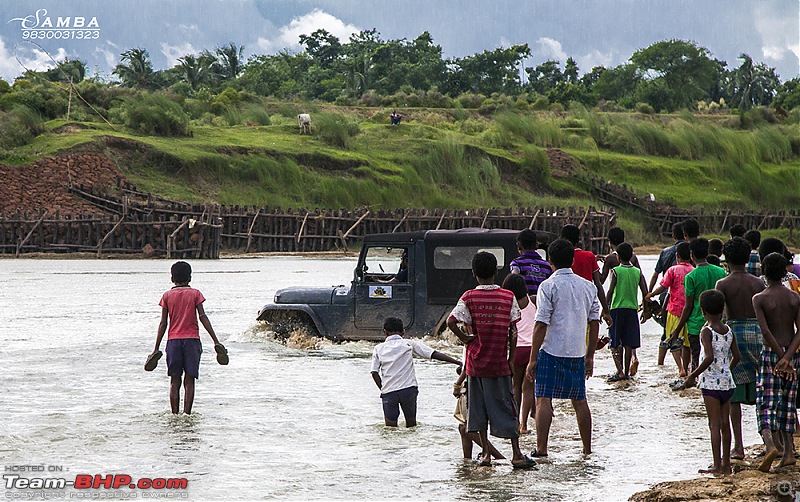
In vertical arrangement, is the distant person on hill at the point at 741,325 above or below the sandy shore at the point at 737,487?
above

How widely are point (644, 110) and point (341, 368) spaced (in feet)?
235

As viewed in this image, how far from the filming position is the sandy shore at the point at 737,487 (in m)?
6.30

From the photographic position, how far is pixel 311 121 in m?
56.4

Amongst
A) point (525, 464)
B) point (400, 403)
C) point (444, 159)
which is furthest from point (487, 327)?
point (444, 159)

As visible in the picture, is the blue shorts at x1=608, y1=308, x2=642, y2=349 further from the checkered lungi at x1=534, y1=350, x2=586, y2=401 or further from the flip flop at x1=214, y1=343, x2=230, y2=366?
the flip flop at x1=214, y1=343, x2=230, y2=366

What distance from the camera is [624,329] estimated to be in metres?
11.5

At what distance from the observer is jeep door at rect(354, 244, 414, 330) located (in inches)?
546

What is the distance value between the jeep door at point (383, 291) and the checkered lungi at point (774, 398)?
278 inches

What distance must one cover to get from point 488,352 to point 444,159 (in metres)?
46.5

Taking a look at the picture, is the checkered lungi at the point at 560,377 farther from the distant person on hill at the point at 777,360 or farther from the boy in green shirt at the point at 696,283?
the boy in green shirt at the point at 696,283

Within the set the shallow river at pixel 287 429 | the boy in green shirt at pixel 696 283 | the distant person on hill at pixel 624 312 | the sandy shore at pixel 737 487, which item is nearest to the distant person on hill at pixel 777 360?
the sandy shore at pixel 737 487

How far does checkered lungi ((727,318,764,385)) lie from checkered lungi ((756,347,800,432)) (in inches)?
6.2

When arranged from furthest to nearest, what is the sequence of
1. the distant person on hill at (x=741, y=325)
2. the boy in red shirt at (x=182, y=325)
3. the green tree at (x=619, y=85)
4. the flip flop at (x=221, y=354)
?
1. the green tree at (x=619, y=85)
2. the flip flop at (x=221, y=354)
3. the boy in red shirt at (x=182, y=325)
4. the distant person on hill at (x=741, y=325)

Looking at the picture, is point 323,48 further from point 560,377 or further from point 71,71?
point 560,377
